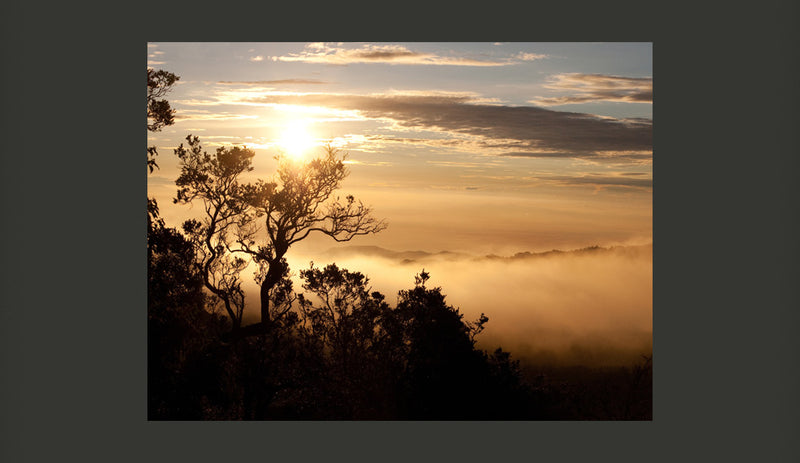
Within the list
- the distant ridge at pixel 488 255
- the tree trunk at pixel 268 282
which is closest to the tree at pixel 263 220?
the tree trunk at pixel 268 282

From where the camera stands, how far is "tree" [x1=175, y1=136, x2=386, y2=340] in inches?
631

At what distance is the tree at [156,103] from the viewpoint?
50.3 feet

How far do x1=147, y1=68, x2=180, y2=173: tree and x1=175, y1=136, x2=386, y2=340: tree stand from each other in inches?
33.2

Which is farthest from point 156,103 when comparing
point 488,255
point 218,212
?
point 488,255

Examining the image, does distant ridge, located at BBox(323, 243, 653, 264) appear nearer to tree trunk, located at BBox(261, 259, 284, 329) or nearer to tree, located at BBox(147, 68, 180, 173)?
tree trunk, located at BBox(261, 259, 284, 329)

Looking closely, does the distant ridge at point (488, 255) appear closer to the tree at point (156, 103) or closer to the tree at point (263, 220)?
the tree at point (263, 220)

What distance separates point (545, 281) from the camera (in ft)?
51.2

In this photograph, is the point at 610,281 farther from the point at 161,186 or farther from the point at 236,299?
the point at 161,186

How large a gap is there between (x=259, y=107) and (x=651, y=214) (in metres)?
6.33

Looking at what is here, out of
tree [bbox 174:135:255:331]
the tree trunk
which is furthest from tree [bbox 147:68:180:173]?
the tree trunk

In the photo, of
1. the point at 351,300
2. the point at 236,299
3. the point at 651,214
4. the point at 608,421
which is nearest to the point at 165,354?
the point at 236,299

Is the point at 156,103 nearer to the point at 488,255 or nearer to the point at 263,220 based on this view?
the point at 263,220

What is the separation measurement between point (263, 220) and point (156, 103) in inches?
101

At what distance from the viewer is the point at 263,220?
16422mm
